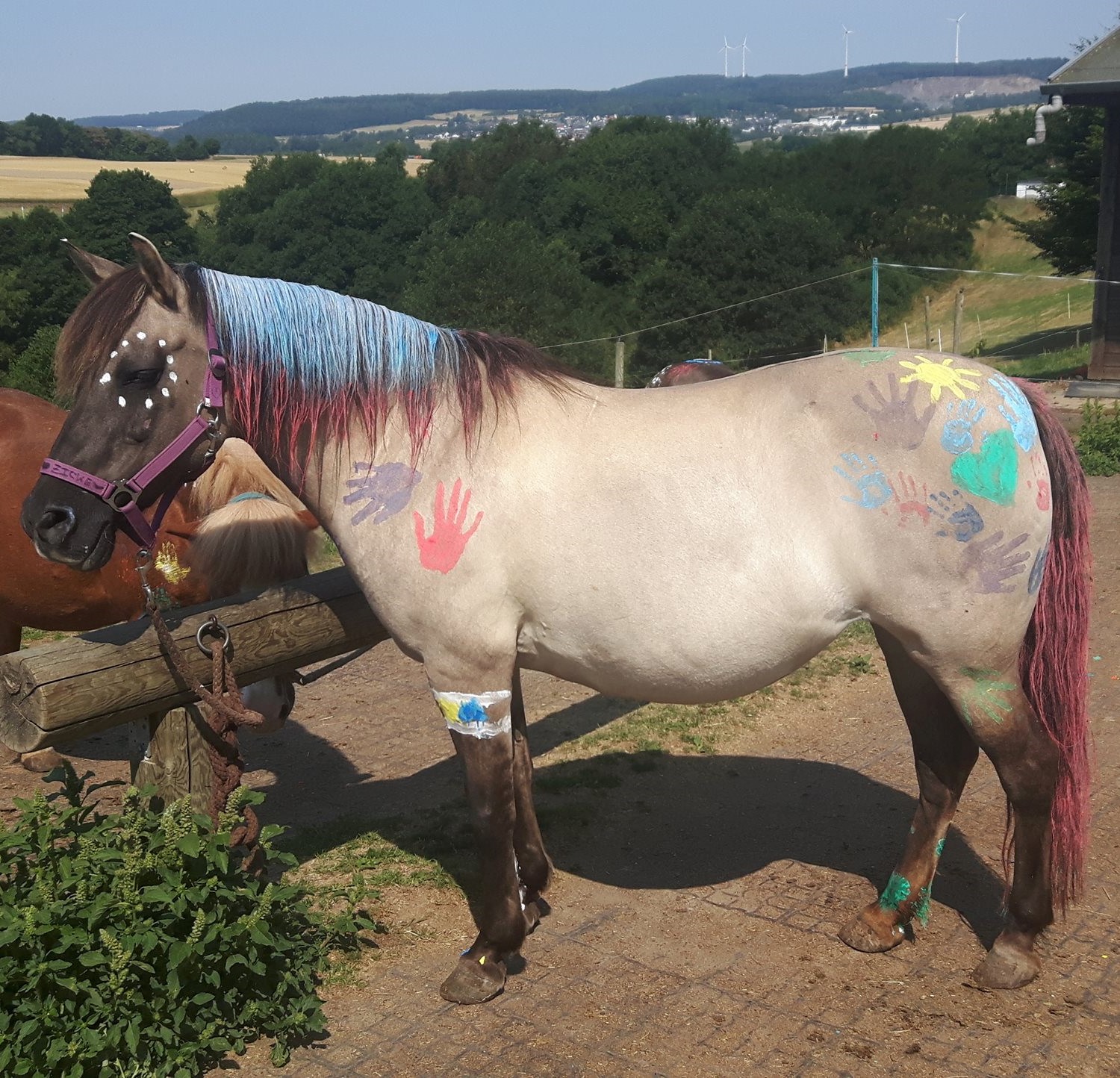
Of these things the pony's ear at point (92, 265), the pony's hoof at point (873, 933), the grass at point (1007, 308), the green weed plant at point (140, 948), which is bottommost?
the grass at point (1007, 308)

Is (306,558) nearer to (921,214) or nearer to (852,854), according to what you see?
(852,854)

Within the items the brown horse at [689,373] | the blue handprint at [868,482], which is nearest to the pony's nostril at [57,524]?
the blue handprint at [868,482]

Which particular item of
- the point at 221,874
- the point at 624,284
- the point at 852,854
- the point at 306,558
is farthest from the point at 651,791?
the point at 624,284

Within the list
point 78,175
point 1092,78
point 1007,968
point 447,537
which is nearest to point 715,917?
point 1007,968

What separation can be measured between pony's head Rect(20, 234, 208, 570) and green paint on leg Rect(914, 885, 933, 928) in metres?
2.82

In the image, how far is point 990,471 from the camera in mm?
3221

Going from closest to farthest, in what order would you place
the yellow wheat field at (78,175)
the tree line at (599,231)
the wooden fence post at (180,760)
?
the wooden fence post at (180,760), the tree line at (599,231), the yellow wheat field at (78,175)

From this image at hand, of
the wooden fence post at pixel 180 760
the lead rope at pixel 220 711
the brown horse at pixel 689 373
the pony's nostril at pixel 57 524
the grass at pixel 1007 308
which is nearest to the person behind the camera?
the pony's nostril at pixel 57 524

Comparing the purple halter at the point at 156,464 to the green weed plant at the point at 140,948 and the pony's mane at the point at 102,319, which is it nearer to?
the pony's mane at the point at 102,319

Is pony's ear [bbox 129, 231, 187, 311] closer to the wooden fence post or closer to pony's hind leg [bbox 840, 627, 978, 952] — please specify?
the wooden fence post

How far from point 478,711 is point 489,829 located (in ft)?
1.40

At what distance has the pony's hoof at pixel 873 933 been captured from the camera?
3.78m

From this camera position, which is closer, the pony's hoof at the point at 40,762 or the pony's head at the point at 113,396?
the pony's head at the point at 113,396

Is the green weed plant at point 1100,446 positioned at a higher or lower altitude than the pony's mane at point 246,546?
lower
